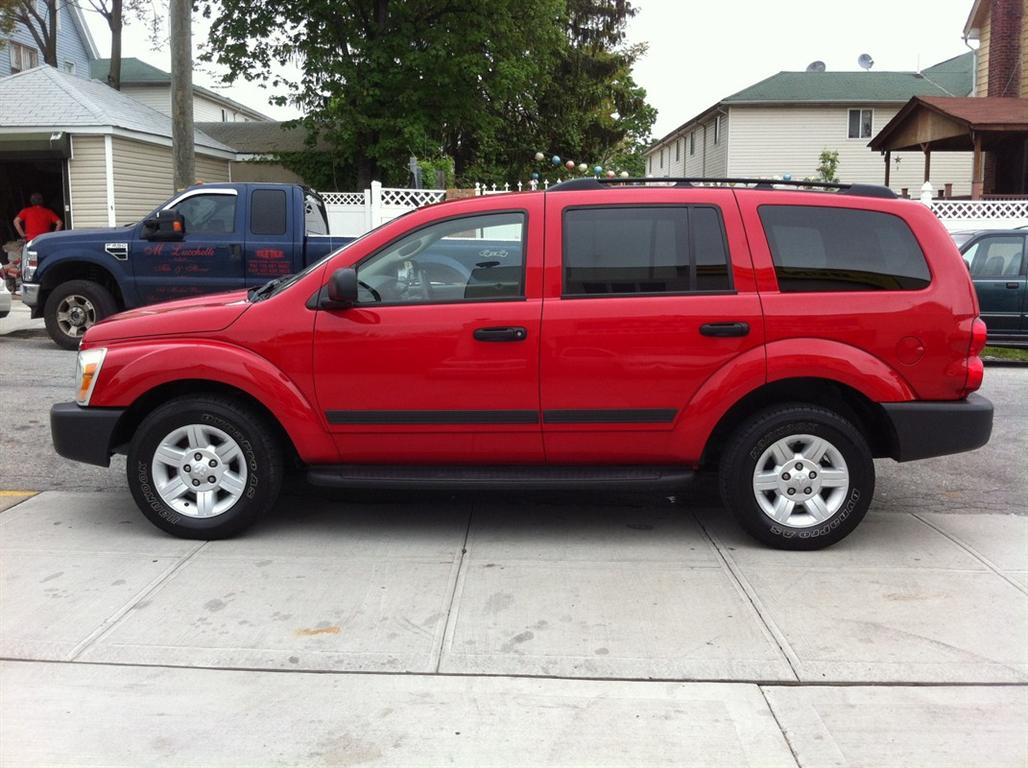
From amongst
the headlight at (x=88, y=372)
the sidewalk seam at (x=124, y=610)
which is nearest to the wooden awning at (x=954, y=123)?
the headlight at (x=88, y=372)

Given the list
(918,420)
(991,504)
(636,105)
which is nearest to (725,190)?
(918,420)

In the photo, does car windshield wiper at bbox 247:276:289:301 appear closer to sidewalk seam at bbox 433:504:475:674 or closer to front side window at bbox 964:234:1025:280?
sidewalk seam at bbox 433:504:475:674

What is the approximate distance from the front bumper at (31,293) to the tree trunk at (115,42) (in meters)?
24.2

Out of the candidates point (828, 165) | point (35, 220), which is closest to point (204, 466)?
point (35, 220)

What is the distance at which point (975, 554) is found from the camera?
205 inches

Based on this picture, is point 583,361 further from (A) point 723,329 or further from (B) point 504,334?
(A) point 723,329

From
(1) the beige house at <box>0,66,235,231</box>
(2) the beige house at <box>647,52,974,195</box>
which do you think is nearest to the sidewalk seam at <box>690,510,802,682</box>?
(1) the beige house at <box>0,66,235,231</box>

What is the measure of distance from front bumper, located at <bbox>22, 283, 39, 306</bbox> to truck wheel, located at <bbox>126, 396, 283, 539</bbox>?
24.7ft

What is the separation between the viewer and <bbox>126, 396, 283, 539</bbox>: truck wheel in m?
5.12

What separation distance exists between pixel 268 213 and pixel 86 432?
644cm

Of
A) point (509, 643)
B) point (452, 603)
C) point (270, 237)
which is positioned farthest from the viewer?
point (270, 237)

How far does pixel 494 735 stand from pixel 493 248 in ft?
8.69

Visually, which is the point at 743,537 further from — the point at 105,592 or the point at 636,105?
the point at 636,105

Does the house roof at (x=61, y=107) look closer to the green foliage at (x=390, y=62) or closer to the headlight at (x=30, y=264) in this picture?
the green foliage at (x=390, y=62)
